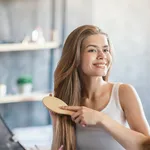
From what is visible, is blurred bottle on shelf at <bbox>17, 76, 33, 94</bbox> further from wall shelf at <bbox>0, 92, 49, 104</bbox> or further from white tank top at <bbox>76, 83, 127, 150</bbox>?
white tank top at <bbox>76, 83, 127, 150</bbox>

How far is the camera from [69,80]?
3.36 feet

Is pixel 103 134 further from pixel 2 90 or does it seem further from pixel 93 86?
pixel 2 90

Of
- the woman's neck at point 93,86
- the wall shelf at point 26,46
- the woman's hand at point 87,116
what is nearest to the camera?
the woman's hand at point 87,116

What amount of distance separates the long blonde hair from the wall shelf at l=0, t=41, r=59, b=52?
0.82m

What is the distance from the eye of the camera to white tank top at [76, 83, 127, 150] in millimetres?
965

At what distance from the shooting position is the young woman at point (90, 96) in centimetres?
95

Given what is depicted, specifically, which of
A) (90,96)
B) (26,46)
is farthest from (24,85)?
(90,96)

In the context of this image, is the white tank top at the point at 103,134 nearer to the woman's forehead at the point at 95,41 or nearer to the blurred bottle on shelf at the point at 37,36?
the woman's forehead at the point at 95,41

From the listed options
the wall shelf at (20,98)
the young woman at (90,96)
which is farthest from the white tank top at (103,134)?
the wall shelf at (20,98)

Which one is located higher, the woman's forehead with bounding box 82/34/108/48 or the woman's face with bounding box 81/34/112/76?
the woman's forehead with bounding box 82/34/108/48

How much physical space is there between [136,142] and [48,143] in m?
0.87

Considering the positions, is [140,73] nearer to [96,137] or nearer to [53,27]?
[53,27]

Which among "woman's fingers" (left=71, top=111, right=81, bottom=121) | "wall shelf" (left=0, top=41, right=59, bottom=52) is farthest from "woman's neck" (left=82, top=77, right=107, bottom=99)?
"wall shelf" (left=0, top=41, right=59, bottom=52)

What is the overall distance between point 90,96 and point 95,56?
13cm
